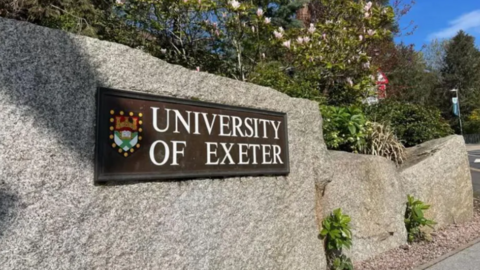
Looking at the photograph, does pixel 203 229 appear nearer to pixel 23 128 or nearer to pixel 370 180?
pixel 23 128

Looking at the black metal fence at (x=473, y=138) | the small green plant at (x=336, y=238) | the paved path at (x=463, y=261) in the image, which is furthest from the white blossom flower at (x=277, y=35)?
the black metal fence at (x=473, y=138)

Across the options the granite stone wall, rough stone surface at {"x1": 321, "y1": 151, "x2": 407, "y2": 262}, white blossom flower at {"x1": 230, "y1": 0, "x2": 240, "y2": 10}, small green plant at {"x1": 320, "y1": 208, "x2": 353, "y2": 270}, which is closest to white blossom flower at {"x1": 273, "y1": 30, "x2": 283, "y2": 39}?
white blossom flower at {"x1": 230, "y1": 0, "x2": 240, "y2": 10}

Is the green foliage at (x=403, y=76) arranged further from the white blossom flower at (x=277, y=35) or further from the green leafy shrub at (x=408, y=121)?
the white blossom flower at (x=277, y=35)

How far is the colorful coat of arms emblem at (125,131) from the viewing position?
2439 millimetres

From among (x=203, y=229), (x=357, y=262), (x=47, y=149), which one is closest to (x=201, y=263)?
(x=203, y=229)

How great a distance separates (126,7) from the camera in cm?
738

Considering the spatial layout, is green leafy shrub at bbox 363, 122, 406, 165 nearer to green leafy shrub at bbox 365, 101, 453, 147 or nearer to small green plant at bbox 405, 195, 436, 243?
green leafy shrub at bbox 365, 101, 453, 147

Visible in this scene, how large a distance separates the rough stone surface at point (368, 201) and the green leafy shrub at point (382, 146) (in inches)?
48.7

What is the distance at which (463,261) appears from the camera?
4.27 metres

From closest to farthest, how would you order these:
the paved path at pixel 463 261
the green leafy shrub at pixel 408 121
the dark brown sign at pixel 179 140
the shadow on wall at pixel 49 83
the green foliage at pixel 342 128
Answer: the shadow on wall at pixel 49 83 → the dark brown sign at pixel 179 140 → the paved path at pixel 463 261 → the green foliage at pixel 342 128 → the green leafy shrub at pixel 408 121

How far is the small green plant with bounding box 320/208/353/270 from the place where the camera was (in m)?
3.75

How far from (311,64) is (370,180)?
8.98 ft

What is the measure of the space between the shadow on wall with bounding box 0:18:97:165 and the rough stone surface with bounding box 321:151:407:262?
2549 mm

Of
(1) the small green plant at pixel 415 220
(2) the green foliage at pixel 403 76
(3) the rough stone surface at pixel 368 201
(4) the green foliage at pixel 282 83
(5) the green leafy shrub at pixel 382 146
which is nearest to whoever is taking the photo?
(3) the rough stone surface at pixel 368 201
